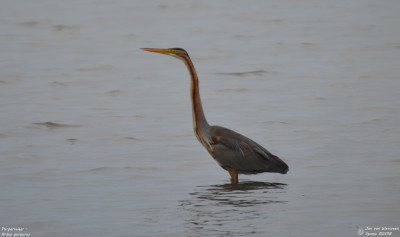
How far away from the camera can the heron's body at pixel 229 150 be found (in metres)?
9.31

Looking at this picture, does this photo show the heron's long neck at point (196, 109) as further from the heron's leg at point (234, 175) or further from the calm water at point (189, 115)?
the calm water at point (189, 115)

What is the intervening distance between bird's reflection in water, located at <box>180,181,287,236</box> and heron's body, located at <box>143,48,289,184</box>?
0.20 metres

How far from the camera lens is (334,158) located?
10.5m

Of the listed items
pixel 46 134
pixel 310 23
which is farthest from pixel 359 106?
pixel 310 23

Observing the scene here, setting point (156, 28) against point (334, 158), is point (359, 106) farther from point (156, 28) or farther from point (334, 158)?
point (156, 28)

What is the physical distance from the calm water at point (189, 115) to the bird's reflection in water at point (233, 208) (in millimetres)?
21

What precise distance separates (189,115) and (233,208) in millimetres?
5229

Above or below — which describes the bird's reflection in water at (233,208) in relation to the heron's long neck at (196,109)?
below

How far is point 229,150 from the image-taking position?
9.34 metres

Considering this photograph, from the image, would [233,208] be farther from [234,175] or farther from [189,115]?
[189,115]

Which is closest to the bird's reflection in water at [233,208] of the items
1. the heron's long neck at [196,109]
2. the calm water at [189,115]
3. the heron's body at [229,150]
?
the calm water at [189,115]

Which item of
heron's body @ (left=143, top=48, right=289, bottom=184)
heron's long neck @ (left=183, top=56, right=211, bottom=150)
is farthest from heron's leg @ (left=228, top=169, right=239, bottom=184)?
heron's long neck @ (left=183, top=56, right=211, bottom=150)

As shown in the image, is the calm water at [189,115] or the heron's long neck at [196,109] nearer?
the calm water at [189,115]

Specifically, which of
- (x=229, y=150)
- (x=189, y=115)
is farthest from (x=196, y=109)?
(x=189, y=115)
